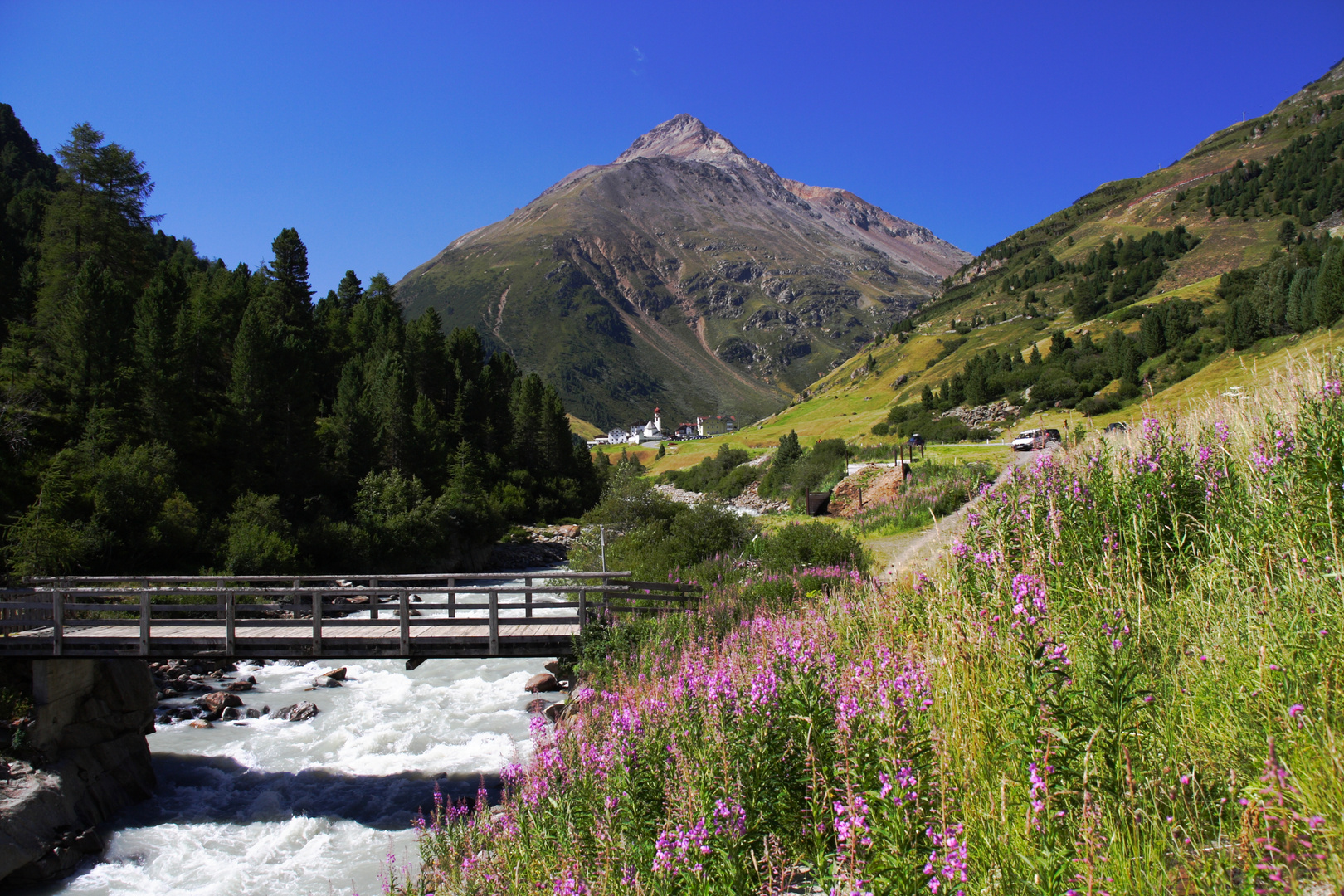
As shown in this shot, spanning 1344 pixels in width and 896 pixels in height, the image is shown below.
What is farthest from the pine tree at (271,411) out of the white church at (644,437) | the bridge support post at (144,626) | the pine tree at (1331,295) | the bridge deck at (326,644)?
the white church at (644,437)

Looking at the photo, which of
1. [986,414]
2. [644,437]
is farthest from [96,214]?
[644,437]

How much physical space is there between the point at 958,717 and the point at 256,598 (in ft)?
83.9

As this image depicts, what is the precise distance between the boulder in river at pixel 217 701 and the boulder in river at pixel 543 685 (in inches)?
317

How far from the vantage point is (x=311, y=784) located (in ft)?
47.7

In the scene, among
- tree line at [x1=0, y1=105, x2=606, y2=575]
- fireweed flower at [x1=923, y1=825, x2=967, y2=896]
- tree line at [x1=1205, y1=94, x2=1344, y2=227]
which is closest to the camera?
fireweed flower at [x1=923, y1=825, x2=967, y2=896]

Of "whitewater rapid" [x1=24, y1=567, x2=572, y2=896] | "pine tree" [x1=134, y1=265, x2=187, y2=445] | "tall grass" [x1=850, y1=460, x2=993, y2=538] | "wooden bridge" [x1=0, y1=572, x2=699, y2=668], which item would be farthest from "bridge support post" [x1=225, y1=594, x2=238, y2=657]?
"pine tree" [x1=134, y1=265, x2=187, y2=445]

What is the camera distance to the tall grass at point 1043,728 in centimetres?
294

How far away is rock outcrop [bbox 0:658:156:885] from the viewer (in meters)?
11.6

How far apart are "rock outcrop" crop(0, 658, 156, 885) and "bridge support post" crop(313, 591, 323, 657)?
16.1ft

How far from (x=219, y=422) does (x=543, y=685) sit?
101 ft

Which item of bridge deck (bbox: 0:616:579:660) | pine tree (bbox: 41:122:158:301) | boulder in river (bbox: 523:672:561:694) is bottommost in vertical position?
boulder in river (bbox: 523:672:561:694)

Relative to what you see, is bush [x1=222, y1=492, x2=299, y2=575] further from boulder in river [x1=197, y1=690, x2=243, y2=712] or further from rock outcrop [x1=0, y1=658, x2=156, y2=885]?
rock outcrop [x1=0, y1=658, x2=156, y2=885]

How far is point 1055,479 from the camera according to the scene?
6766mm

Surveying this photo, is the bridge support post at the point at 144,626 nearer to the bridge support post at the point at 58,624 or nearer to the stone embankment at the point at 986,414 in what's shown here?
the bridge support post at the point at 58,624
